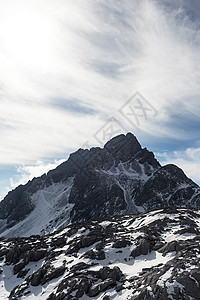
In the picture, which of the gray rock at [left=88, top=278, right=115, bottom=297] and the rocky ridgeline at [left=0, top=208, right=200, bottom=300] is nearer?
the rocky ridgeline at [left=0, top=208, right=200, bottom=300]

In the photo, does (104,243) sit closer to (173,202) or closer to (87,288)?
(87,288)

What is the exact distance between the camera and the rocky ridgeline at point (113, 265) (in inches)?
1000

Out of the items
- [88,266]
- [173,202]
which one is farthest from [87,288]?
[173,202]

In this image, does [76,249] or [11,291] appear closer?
[11,291]

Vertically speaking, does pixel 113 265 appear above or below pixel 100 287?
above

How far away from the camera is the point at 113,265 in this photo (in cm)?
3628

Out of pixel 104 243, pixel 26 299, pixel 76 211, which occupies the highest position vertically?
pixel 76 211

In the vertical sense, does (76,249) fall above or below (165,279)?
above

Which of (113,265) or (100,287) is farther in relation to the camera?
(113,265)

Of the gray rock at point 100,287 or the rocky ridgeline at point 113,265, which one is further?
the gray rock at point 100,287

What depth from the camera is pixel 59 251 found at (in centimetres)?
5072

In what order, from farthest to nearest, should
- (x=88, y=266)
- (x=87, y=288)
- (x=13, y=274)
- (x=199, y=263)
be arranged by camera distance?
(x=13, y=274) < (x=88, y=266) < (x=87, y=288) < (x=199, y=263)

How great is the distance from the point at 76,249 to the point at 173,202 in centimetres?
12885

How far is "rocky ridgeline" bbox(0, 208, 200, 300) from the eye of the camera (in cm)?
2540
